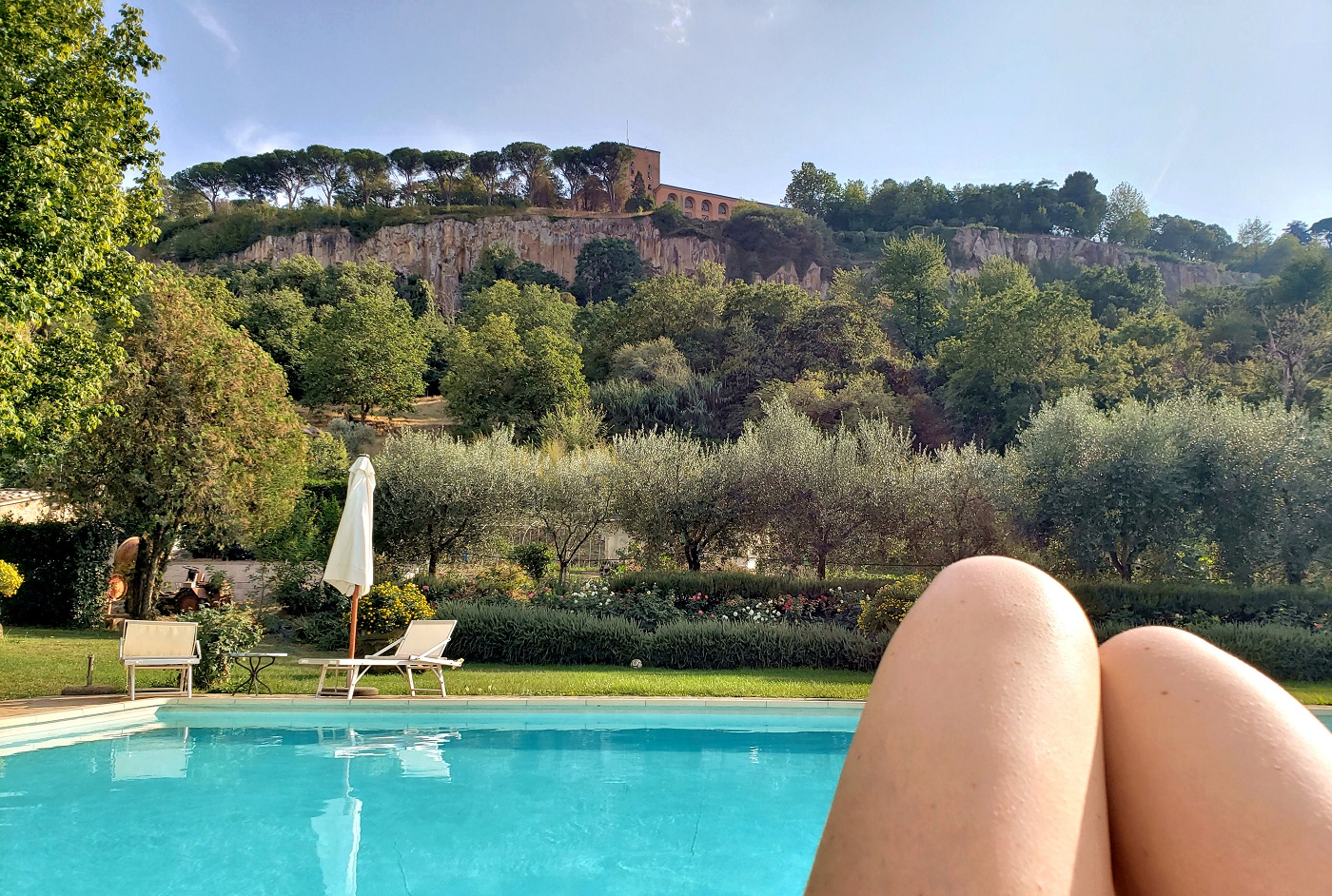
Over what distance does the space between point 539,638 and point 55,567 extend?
35.8 ft

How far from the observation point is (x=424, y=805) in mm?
6371

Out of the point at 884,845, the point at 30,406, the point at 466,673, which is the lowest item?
the point at 466,673

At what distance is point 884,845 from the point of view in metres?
0.67

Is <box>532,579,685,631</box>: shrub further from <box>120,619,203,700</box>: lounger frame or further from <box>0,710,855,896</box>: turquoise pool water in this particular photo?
<box>120,619,203,700</box>: lounger frame

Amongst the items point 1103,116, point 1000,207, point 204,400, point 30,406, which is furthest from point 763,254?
point 30,406

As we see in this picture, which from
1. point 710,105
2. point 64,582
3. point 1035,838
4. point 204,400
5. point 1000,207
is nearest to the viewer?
point 1035,838

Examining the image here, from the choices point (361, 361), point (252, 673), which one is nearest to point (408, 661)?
point (252, 673)

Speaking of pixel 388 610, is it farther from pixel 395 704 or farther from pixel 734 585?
pixel 734 585

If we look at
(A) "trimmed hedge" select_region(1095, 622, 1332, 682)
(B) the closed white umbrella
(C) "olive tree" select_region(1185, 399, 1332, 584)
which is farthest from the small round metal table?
(C) "olive tree" select_region(1185, 399, 1332, 584)

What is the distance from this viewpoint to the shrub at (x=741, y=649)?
1238cm

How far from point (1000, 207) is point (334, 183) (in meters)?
72.9

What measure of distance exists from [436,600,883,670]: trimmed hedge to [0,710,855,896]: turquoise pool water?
121 inches

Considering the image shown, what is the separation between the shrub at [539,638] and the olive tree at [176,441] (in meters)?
5.98

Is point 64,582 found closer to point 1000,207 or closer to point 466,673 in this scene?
point 466,673
